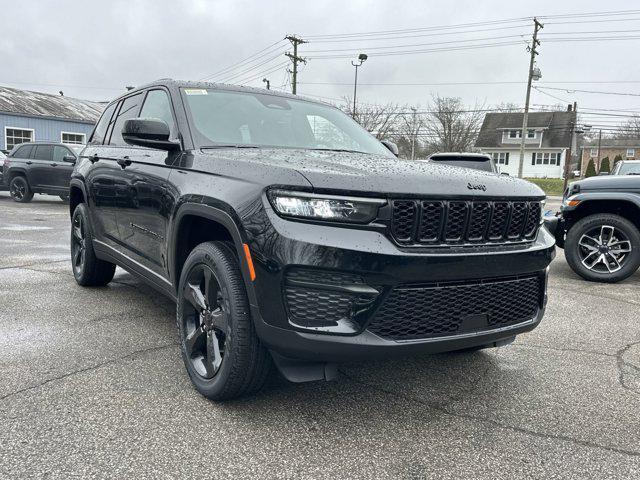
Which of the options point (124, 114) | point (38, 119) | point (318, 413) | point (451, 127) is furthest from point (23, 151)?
point (451, 127)

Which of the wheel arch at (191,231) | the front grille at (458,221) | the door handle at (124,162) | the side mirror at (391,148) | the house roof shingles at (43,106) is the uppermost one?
the house roof shingles at (43,106)

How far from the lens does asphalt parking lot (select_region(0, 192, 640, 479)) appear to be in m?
2.29

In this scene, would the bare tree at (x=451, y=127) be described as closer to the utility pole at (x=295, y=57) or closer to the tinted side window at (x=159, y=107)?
the utility pole at (x=295, y=57)

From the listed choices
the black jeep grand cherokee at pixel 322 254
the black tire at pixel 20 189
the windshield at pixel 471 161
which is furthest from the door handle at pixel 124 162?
the black tire at pixel 20 189

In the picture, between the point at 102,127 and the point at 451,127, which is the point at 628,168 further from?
the point at 451,127

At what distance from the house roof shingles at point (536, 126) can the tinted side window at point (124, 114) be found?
5748 cm

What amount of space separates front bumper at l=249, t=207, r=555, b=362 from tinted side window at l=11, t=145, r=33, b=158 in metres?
16.1

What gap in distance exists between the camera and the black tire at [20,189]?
632 inches

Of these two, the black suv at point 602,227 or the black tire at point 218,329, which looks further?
the black suv at point 602,227

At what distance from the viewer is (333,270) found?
2293mm

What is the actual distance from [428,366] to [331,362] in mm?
1274

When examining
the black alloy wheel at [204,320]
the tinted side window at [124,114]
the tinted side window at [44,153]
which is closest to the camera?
the black alloy wheel at [204,320]

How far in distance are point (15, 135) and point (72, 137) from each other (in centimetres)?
308

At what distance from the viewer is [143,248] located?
12.4ft
